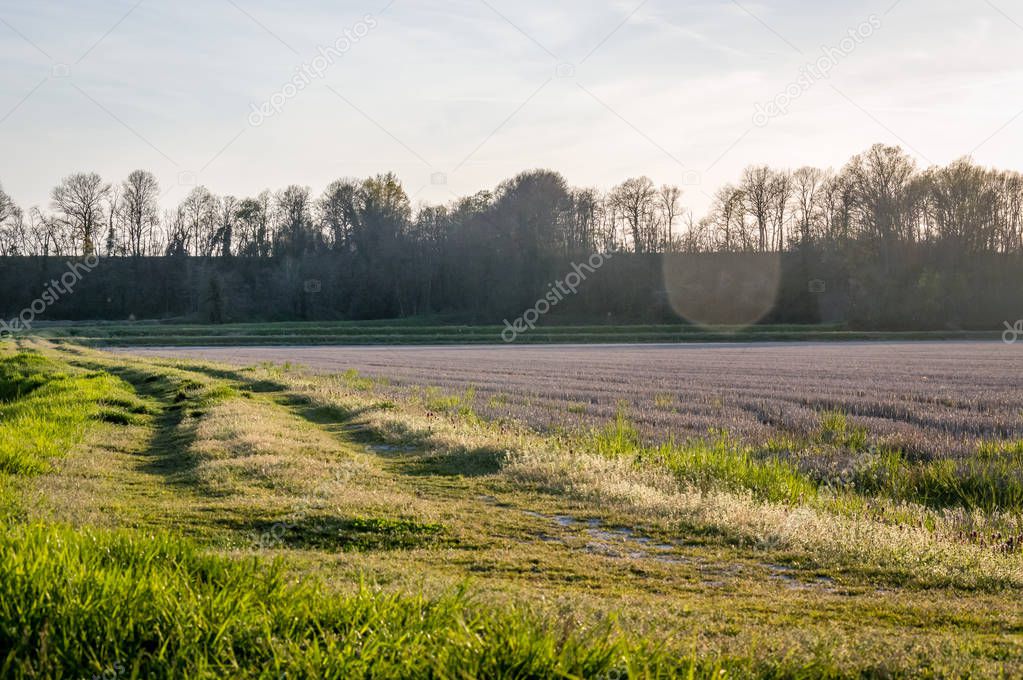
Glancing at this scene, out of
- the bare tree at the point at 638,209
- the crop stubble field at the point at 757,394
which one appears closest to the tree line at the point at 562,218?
the bare tree at the point at 638,209

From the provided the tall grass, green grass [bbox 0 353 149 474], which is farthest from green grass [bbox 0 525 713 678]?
green grass [bbox 0 353 149 474]

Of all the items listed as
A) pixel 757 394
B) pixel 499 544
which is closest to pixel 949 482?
pixel 499 544

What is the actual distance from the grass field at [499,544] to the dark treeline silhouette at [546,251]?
7169 centimetres

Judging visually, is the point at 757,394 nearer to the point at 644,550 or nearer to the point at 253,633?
the point at 644,550

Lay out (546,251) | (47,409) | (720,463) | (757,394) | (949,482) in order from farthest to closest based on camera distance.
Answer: (546,251) → (757,394) → (47,409) → (720,463) → (949,482)

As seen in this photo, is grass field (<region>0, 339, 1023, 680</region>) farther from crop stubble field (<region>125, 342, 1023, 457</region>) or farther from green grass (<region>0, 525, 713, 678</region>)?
crop stubble field (<region>125, 342, 1023, 457</region>)

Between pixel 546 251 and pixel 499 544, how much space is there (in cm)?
8821

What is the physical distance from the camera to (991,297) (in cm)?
7806

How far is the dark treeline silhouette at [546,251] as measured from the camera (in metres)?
83.6

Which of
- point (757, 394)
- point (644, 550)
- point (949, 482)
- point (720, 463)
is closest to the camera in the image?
point (644, 550)

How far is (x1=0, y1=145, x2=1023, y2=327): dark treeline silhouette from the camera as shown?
274 ft

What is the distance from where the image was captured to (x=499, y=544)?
23.2 feet

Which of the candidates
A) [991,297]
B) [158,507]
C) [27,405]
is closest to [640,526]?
[158,507]

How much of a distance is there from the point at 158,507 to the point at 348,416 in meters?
7.80
